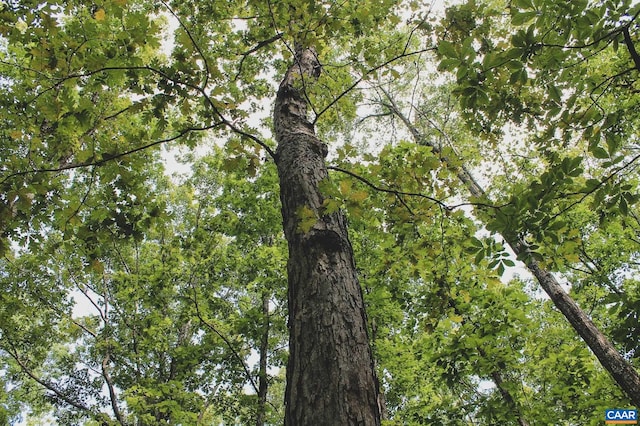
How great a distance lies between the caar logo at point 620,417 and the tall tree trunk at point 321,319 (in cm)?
513

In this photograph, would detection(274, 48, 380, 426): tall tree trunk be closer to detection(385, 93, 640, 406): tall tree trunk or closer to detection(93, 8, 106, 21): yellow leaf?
detection(93, 8, 106, 21): yellow leaf

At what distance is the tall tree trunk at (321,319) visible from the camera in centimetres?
137

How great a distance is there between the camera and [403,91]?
13.7m

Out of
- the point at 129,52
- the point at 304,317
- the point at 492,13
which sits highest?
the point at 492,13

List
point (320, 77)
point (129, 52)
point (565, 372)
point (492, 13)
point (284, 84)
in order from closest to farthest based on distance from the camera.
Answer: point (129, 52) → point (492, 13) → point (284, 84) → point (320, 77) → point (565, 372)

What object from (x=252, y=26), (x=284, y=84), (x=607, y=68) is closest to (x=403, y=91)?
(x=607, y=68)

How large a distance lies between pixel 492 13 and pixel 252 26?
2.65 meters

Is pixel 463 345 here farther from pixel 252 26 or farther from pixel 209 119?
pixel 252 26

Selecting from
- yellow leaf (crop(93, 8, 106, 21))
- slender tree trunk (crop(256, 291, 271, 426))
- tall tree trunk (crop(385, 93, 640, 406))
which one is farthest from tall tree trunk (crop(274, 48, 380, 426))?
slender tree trunk (crop(256, 291, 271, 426))

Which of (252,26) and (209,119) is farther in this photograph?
(252,26)

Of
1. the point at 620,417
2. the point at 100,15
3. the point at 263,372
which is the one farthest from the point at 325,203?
the point at 263,372

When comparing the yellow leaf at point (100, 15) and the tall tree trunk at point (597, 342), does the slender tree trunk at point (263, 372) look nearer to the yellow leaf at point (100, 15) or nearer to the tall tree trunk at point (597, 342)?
the tall tree trunk at point (597, 342)

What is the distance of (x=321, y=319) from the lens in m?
1.61

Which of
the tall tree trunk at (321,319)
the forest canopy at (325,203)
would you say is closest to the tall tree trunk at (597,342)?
the forest canopy at (325,203)
